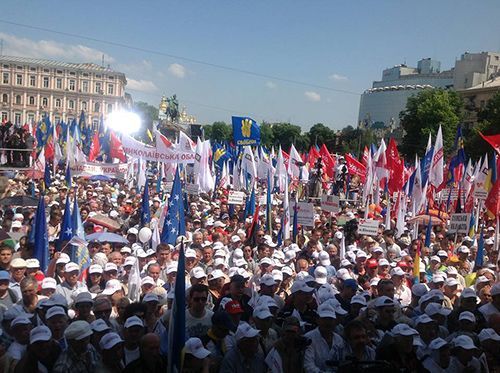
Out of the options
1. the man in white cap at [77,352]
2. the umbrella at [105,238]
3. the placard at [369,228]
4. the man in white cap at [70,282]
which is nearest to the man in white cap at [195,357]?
the man in white cap at [77,352]

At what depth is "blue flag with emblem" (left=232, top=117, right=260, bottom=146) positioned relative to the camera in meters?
15.3

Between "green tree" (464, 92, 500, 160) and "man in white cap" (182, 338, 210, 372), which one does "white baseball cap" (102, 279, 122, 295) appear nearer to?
"man in white cap" (182, 338, 210, 372)

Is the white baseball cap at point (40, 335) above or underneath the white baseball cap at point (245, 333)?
underneath

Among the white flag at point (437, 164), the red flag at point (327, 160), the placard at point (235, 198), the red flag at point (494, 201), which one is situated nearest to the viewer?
the red flag at point (494, 201)

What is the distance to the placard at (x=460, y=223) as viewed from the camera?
11516 millimetres

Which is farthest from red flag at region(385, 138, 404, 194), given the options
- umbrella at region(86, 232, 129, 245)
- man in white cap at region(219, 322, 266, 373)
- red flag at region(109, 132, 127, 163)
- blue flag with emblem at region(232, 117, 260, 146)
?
man in white cap at region(219, 322, 266, 373)

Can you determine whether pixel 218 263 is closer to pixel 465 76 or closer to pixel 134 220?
pixel 134 220

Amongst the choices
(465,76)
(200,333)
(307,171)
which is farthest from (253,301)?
(465,76)

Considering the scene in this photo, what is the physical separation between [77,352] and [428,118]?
58.3m

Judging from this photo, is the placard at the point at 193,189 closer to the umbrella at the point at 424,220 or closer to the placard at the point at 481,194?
the umbrella at the point at 424,220

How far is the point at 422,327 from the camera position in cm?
539

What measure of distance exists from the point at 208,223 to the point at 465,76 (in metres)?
80.5

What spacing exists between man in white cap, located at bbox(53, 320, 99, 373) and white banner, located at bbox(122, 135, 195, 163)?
907cm

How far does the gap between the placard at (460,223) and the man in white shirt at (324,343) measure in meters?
7.51
